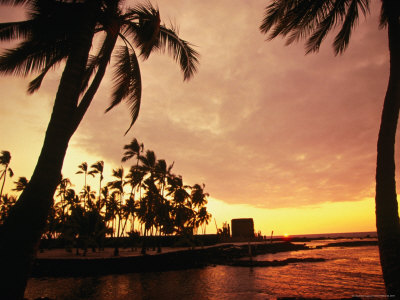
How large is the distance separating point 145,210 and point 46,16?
25222 millimetres

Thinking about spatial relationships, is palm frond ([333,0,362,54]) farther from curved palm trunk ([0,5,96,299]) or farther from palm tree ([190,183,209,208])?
palm tree ([190,183,209,208])

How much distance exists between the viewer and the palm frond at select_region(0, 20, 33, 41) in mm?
7088

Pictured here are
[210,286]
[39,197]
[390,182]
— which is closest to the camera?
[39,197]

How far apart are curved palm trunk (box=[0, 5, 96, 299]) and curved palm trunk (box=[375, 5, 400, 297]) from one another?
7.09 metres

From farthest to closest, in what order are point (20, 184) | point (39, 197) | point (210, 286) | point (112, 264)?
point (20, 184)
point (112, 264)
point (210, 286)
point (39, 197)

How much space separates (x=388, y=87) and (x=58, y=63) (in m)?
9.95

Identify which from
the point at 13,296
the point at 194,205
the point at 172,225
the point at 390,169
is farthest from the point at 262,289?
the point at 194,205

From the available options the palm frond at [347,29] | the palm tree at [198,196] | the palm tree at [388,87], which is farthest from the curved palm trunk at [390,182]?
the palm tree at [198,196]

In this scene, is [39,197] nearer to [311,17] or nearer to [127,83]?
[127,83]

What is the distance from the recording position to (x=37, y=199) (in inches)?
182

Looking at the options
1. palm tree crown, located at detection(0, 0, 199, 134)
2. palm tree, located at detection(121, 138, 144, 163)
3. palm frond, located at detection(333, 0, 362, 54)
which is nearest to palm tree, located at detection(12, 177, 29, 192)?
palm tree, located at detection(121, 138, 144, 163)

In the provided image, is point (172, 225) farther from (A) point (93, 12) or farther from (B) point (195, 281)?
(A) point (93, 12)

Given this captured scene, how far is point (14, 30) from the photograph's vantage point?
7.31m

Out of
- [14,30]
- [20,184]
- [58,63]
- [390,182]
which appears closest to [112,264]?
[58,63]
